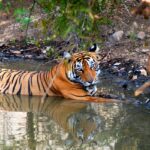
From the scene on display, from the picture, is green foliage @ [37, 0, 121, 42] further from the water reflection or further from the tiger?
the tiger

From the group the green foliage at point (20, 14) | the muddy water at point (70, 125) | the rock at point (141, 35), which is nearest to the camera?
the muddy water at point (70, 125)

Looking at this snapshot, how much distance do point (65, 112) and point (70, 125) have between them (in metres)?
0.72

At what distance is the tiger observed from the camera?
7812 millimetres

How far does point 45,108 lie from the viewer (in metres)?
7.53

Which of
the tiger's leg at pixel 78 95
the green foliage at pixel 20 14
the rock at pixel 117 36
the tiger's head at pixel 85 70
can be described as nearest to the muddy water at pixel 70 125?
the tiger's leg at pixel 78 95

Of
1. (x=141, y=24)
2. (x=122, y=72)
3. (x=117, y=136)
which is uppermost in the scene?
(x=141, y=24)

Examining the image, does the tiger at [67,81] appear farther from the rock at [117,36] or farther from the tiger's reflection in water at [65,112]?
the rock at [117,36]

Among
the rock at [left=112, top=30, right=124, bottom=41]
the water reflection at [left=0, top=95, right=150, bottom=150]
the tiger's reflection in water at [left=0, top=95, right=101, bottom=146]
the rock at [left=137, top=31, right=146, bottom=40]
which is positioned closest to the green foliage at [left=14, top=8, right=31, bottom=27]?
the rock at [left=112, top=30, right=124, bottom=41]

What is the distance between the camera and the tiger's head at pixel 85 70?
7.74 metres

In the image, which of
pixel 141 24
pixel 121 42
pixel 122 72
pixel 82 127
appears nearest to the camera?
pixel 82 127

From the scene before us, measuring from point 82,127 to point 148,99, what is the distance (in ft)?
4.93

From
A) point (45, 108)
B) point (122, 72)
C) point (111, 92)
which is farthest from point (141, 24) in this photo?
point (45, 108)

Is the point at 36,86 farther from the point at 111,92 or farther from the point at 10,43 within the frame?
the point at 10,43

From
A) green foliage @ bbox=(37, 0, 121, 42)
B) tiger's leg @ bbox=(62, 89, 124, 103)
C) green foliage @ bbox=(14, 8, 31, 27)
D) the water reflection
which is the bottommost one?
the water reflection
